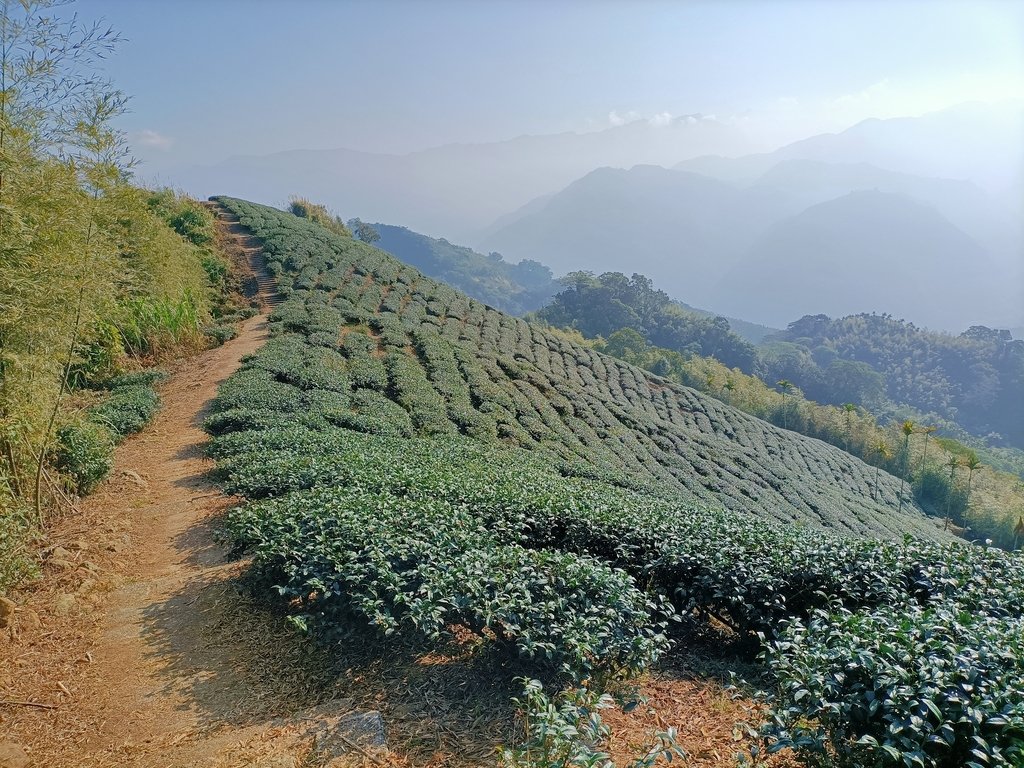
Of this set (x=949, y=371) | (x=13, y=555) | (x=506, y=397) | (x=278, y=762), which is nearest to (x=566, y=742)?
(x=278, y=762)

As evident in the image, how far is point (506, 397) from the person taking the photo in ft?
59.1

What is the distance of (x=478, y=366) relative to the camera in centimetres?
1995

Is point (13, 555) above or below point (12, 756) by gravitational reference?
above

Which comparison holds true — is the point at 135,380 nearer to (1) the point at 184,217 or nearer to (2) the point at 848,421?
(1) the point at 184,217

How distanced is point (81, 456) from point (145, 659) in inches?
155

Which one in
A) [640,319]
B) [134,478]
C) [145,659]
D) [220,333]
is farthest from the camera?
[640,319]

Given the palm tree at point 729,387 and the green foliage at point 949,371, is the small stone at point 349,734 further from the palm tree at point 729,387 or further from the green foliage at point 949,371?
the green foliage at point 949,371

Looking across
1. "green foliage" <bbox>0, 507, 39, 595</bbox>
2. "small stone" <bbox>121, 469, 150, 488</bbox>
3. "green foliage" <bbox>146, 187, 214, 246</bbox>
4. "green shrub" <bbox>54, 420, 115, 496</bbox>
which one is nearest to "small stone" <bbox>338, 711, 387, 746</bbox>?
"green foliage" <bbox>0, 507, 39, 595</bbox>

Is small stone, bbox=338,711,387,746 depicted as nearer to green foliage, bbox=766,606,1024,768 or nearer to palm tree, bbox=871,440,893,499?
green foliage, bbox=766,606,1024,768

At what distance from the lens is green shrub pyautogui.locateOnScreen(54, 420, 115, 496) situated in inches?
287

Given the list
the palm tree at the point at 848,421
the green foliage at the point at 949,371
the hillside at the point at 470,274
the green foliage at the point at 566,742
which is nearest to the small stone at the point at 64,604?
the green foliage at the point at 566,742

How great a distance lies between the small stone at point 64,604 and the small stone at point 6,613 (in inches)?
13.7

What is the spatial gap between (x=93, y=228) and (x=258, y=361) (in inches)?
338

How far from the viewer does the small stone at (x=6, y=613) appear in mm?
4848
